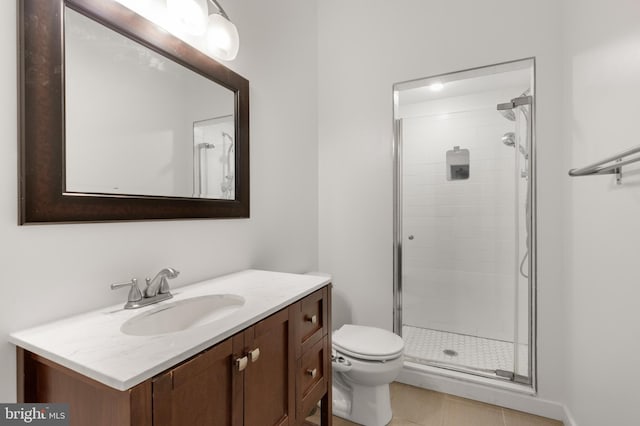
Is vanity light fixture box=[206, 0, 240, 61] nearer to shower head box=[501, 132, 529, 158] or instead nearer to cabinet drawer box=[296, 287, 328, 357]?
cabinet drawer box=[296, 287, 328, 357]

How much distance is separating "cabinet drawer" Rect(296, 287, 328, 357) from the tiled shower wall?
1.25m

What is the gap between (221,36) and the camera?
4.24ft

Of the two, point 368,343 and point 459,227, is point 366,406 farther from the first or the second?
point 459,227

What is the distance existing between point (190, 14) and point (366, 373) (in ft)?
5.98

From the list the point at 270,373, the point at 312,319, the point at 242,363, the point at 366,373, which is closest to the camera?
the point at 242,363

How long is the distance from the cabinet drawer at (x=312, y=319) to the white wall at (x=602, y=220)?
1.07 meters

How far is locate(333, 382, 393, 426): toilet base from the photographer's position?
1638 mm

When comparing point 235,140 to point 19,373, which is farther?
point 235,140

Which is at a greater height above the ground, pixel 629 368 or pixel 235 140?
pixel 235 140

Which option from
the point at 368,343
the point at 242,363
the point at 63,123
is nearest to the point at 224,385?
the point at 242,363

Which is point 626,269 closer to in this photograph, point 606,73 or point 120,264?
point 606,73

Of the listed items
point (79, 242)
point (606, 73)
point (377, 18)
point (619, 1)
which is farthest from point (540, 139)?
point (79, 242)

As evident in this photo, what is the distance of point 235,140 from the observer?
154 centimetres

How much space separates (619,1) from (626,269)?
0.93m
